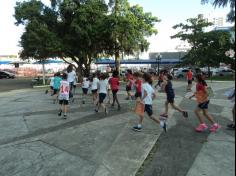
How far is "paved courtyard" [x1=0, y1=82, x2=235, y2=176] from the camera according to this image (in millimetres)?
7016

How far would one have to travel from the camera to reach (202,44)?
46.8 metres

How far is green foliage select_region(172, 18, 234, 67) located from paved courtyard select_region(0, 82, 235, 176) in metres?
34.3

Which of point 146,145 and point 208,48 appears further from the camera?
point 208,48

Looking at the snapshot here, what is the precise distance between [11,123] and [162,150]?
18.2ft

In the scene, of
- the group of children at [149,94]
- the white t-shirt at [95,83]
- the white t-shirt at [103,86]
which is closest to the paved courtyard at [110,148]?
the group of children at [149,94]

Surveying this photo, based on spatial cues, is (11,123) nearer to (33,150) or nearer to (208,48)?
(33,150)

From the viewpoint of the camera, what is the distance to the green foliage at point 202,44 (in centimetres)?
4469

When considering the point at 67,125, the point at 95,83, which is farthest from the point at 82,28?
the point at 67,125

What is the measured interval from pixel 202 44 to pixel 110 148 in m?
40.6

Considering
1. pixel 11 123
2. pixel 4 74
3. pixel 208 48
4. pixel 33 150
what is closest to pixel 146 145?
pixel 33 150

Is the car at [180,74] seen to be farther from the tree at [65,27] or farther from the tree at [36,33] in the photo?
the tree at [36,33]

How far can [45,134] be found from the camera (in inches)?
378

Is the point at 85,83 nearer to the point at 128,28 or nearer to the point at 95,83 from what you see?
the point at 95,83

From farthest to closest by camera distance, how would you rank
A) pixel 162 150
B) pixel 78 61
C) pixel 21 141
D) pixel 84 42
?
1. pixel 78 61
2. pixel 84 42
3. pixel 21 141
4. pixel 162 150
